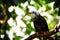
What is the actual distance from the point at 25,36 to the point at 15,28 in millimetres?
106

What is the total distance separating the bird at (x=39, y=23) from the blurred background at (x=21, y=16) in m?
0.02

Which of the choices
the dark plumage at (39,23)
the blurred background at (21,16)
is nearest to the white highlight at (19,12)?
the blurred background at (21,16)

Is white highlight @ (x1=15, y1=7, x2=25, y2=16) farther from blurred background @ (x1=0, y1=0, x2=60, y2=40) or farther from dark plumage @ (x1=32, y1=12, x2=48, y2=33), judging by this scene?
dark plumage @ (x1=32, y1=12, x2=48, y2=33)

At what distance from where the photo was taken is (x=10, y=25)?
1.47 metres

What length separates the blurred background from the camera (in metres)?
1.39

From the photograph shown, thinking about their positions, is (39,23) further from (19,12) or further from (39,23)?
(19,12)

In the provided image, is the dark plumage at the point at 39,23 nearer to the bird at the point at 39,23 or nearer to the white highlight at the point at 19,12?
the bird at the point at 39,23

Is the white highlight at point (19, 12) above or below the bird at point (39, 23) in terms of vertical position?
above

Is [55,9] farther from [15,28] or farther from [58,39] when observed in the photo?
[15,28]

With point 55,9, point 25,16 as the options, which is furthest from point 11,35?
point 55,9

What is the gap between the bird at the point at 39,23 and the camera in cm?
138

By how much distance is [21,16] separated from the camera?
4.76ft

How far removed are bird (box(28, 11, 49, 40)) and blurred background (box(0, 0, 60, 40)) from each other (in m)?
0.02

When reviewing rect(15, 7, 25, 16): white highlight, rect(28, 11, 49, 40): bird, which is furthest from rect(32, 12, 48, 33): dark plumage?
rect(15, 7, 25, 16): white highlight
